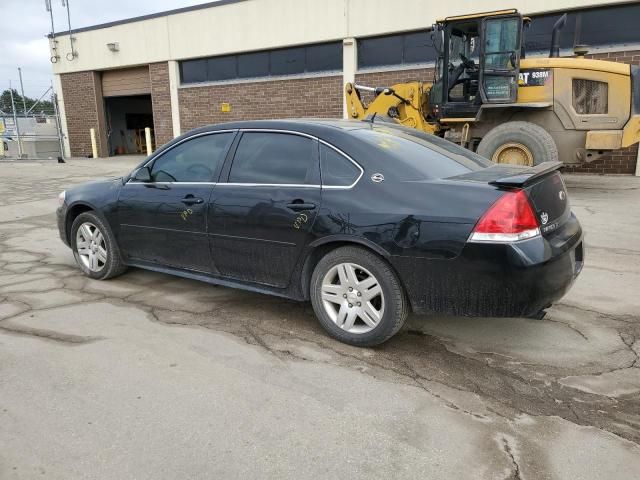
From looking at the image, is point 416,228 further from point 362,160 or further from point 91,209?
point 91,209

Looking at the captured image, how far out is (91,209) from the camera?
5207 millimetres

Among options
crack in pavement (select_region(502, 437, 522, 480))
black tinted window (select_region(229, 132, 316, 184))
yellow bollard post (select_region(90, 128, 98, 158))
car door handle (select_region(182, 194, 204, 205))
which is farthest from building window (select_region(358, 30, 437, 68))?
crack in pavement (select_region(502, 437, 522, 480))

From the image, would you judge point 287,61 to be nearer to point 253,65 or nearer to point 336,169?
point 253,65

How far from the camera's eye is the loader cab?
970 cm

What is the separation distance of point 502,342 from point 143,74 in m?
21.6

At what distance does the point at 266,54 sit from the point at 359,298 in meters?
16.5

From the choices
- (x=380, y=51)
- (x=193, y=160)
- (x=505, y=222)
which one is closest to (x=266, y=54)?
(x=380, y=51)

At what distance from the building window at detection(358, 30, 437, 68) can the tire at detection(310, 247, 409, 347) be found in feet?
42.0

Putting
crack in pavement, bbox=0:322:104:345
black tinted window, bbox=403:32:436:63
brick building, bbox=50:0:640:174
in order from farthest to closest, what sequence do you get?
black tinted window, bbox=403:32:436:63, brick building, bbox=50:0:640:174, crack in pavement, bbox=0:322:104:345

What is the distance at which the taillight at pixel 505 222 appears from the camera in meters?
3.06

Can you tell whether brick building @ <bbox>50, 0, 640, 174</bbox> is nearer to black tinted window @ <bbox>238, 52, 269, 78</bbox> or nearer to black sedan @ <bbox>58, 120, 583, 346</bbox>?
black tinted window @ <bbox>238, 52, 269, 78</bbox>

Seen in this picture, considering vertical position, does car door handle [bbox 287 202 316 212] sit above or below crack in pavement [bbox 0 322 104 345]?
above

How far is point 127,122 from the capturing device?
89.6 ft

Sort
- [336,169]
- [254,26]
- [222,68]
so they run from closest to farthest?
[336,169]
[254,26]
[222,68]
